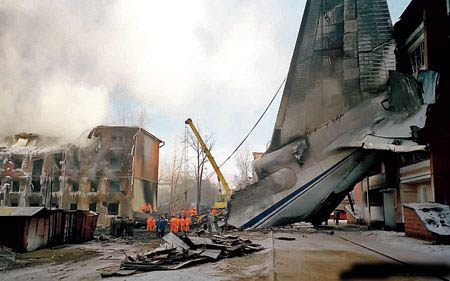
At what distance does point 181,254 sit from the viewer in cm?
979

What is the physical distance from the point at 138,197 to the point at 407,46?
97.1 feet

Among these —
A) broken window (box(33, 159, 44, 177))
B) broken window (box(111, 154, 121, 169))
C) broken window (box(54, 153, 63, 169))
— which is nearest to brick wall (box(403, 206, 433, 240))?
broken window (box(111, 154, 121, 169))

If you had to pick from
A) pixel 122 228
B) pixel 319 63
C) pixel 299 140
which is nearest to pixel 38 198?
pixel 122 228

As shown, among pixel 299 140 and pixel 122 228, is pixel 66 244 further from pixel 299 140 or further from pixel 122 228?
pixel 299 140

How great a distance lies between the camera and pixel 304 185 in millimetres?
21406

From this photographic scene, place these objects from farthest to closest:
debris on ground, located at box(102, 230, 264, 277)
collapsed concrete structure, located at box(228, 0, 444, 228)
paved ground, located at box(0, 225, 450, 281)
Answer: collapsed concrete structure, located at box(228, 0, 444, 228)
debris on ground, located at box(102, 230, 264, 277)
paved ground, located at box(0, 225, 450, 281)

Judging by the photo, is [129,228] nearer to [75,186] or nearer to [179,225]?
[179,225]

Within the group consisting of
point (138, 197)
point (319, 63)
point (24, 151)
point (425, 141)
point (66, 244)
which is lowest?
point (66, 244)

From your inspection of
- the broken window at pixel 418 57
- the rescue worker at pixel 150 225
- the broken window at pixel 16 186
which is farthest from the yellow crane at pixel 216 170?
the broken window at pixel 418 57

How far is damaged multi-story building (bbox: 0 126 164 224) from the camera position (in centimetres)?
3703

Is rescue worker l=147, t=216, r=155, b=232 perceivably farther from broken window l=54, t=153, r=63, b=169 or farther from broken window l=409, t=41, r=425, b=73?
broken window l=54, t=153, r=63, b=169

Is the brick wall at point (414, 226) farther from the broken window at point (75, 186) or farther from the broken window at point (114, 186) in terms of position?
the broken window at point (75, 186)

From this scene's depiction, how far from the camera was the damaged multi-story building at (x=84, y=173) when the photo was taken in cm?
3703

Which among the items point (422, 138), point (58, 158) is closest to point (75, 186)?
point (58, 158)
